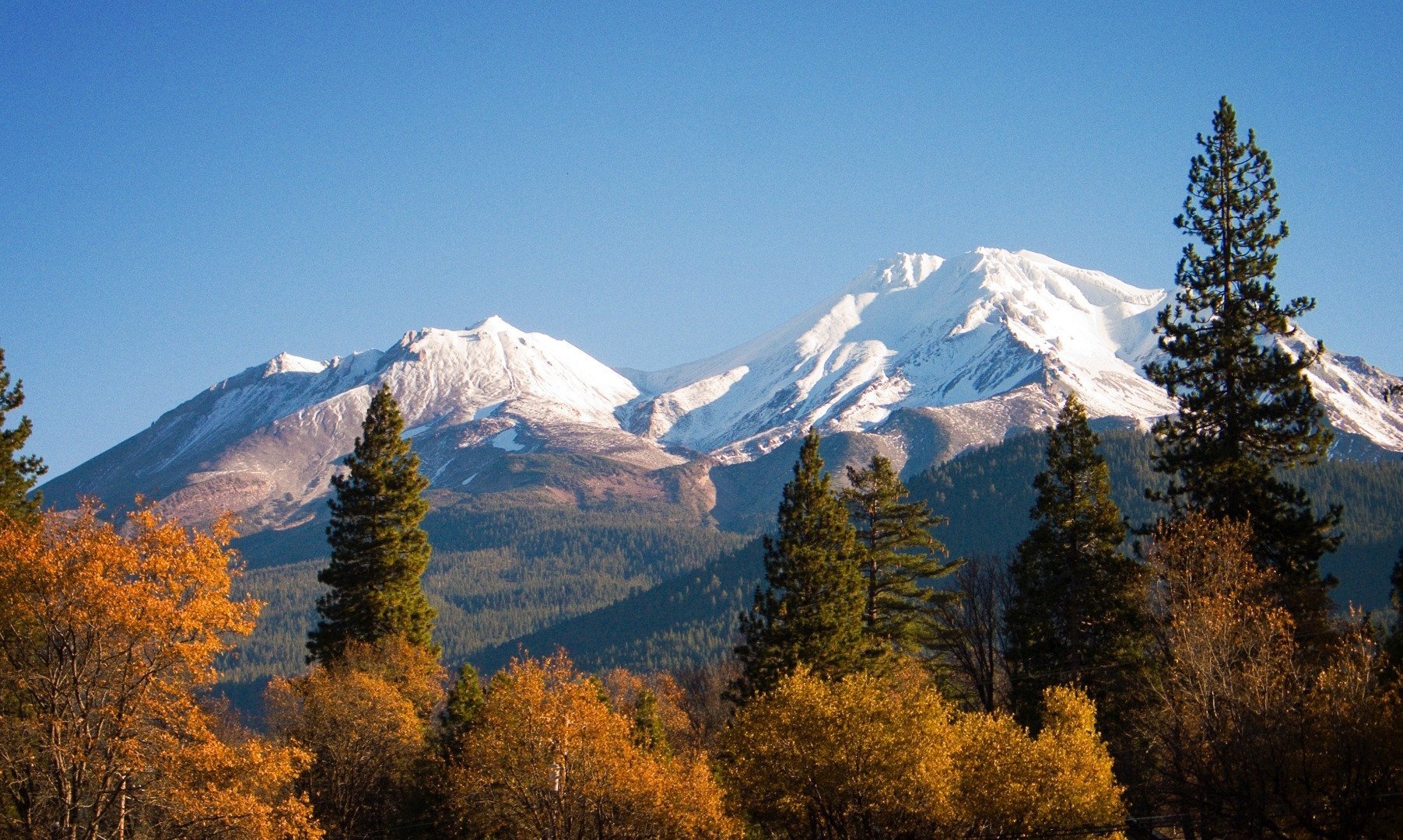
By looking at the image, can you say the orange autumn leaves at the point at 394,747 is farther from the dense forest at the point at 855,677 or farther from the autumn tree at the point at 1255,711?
the autumn tree at the point at 1255,711

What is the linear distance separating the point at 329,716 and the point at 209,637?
61.2 ft

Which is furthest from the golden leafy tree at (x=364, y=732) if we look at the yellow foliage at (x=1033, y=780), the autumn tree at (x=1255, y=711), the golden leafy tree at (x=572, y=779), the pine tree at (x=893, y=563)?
the autumn tree at (x=1255, y=711)

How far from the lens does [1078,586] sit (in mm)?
43594

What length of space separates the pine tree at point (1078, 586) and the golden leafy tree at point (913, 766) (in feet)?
17.3

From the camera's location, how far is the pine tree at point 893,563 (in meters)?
49.8

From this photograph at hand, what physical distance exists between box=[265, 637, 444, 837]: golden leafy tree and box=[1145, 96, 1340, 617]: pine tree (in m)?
30.7

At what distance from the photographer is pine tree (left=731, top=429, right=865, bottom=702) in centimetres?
4484

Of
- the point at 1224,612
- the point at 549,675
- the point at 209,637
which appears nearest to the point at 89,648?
the point at 209,637

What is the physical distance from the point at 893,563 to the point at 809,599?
242 inches

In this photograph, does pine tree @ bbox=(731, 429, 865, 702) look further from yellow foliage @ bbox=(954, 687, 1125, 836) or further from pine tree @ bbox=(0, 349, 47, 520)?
pine tree @ bbox=(0, 349, 47, 520)

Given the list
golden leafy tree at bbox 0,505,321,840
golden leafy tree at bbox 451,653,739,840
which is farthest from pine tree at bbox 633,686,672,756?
golden leafy tree at bbox 0,505,321,840

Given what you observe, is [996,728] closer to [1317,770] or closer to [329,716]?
[1317,770]

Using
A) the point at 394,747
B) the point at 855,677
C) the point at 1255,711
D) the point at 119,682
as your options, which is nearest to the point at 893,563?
the point at 855,677

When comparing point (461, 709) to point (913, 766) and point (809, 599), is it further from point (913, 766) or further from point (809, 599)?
point (913, 766)
